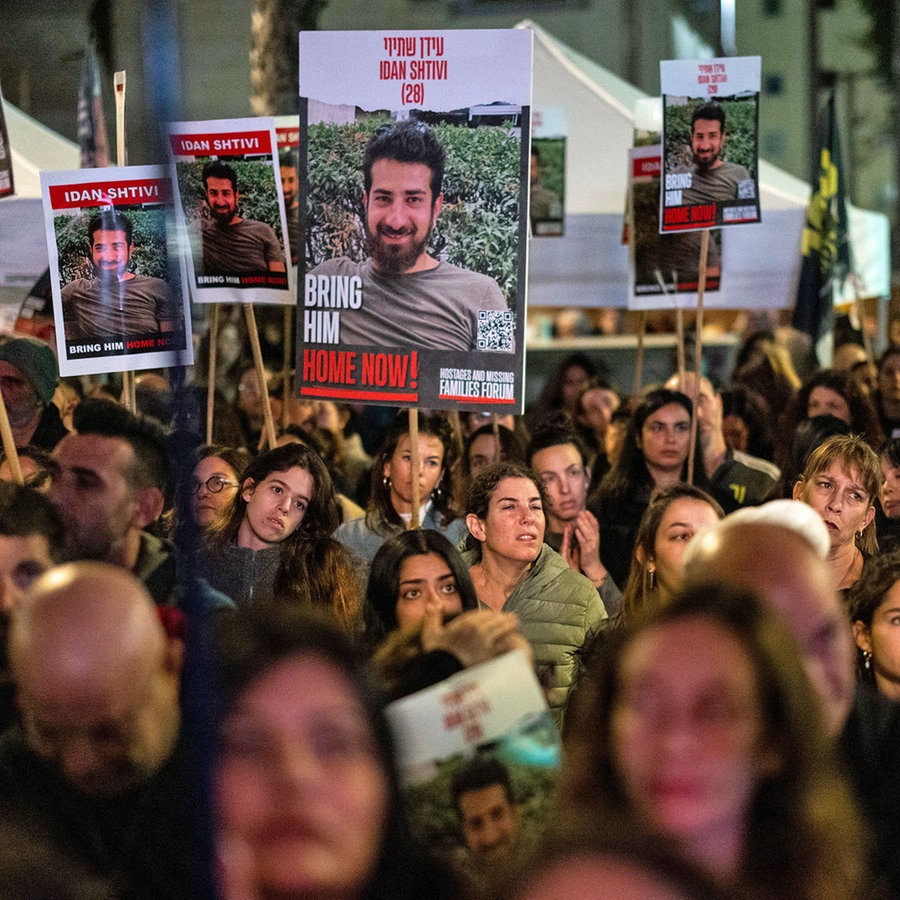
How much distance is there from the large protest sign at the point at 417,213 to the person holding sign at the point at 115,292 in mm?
623

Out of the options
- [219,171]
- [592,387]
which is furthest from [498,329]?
[592,387]

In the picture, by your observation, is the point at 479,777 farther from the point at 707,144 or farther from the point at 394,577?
the point at 707,144

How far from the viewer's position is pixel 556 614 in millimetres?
4289

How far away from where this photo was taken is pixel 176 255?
8.09 feet

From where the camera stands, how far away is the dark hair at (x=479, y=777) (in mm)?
2297

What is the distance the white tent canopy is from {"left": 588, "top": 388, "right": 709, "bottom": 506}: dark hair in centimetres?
285

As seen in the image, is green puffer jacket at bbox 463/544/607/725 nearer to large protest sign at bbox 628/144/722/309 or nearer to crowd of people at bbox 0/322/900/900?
crowd of people at bbox 0/322/900/900

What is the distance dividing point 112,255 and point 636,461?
7.70ft

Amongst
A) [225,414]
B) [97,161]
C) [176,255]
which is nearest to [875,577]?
[176,255]

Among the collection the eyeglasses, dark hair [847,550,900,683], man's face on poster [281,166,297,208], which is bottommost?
dark hair [847,550,900,683]

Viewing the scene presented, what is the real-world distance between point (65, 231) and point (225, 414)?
2.67 metres

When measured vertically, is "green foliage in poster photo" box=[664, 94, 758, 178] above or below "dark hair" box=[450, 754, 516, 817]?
above

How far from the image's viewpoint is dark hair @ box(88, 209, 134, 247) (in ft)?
16.2

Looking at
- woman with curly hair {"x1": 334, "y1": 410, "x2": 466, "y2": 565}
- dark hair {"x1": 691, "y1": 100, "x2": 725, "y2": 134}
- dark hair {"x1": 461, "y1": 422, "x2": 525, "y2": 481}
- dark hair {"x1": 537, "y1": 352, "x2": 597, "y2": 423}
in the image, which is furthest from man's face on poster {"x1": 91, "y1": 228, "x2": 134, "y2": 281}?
dark hair {"x1": 537, "y1": 352, "x2": 597, "y2": 423}
